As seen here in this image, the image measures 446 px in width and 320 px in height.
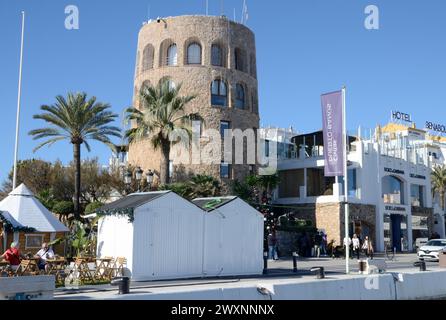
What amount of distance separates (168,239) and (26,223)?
6068 mm

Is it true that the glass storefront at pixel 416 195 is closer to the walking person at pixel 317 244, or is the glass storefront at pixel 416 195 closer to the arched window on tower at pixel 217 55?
the walking person at pixel 317 244

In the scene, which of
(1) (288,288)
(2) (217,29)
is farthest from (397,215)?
(1) (288,288)

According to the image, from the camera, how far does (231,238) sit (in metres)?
22.1

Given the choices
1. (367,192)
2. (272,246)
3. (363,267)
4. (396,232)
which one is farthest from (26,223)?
(396,232)

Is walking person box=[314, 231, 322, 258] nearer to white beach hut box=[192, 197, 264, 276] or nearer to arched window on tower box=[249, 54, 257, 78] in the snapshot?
arched window on tower box=[249, 54, 257, 78]

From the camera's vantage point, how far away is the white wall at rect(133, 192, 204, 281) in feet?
63.7

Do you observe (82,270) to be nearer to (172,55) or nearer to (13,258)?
(13,258)

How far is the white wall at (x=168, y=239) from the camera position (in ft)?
63.7

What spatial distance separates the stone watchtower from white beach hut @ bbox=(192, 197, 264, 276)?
20.8 meters

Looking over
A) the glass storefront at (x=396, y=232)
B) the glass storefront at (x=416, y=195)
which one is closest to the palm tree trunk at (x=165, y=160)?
the glass storefront at (x=396, y=232)

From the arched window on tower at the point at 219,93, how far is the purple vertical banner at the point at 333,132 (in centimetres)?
2236
